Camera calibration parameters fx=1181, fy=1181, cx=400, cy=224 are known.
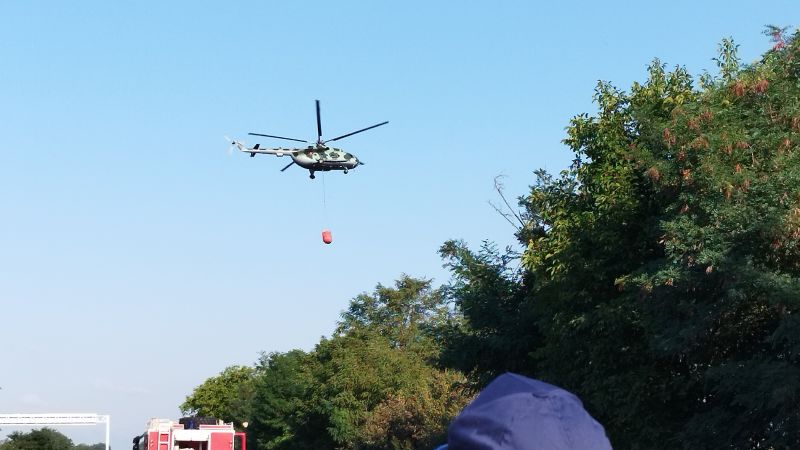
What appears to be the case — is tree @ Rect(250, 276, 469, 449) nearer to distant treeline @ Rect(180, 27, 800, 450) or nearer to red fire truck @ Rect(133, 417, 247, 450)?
distant treeline @ Rect(180, 27, 800, 450)

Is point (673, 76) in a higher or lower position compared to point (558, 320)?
higher

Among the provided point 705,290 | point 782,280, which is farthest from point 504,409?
point 705,290

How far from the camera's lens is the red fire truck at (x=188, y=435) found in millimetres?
33616

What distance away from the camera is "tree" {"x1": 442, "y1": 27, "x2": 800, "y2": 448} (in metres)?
23.1

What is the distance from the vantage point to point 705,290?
24672 millimetres

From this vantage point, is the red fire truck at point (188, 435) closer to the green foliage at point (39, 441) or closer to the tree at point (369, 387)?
the tree at point (369, 387)

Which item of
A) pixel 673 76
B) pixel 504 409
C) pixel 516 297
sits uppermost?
pixel 673 76

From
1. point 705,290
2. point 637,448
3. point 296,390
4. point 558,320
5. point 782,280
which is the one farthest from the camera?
point 296,390

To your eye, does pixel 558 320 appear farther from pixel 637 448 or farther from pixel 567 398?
pixel 567 398

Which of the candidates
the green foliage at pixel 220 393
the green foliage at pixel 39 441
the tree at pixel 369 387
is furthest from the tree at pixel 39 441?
the green foliage at pixel 220 393

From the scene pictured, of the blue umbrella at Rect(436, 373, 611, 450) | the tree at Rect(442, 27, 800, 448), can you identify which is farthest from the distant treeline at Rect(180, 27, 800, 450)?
the blue umbrella at Rect(436, 373, 611, 450)

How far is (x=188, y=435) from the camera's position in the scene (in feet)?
113

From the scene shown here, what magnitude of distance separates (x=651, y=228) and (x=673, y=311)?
350 centimetres

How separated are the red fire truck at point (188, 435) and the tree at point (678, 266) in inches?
294
